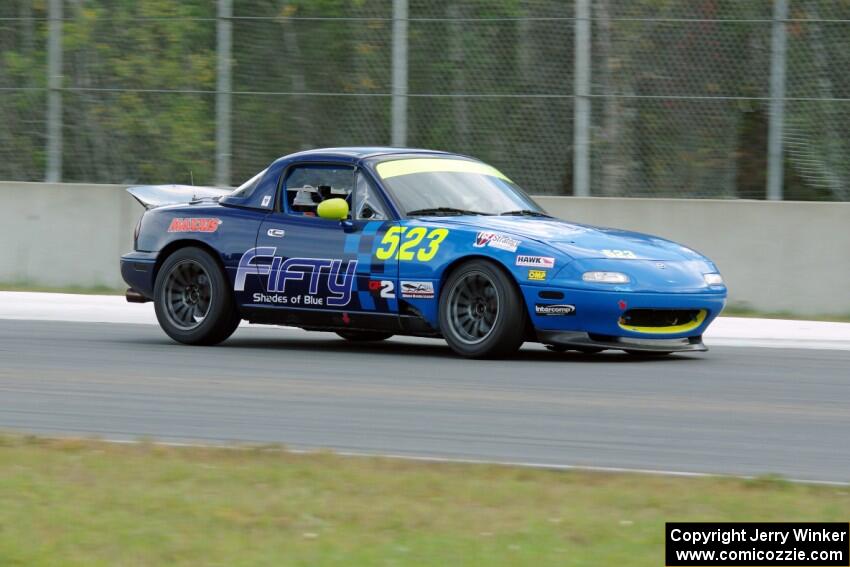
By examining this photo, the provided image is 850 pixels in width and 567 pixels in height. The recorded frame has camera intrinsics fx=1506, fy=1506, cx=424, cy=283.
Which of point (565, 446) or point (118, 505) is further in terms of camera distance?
point (565, 446)

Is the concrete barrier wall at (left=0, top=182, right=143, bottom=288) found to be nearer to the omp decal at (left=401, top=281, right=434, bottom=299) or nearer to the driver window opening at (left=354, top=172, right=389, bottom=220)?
the driver window opening at (left=354, top=172, right=389, bottom=220)

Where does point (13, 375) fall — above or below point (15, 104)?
below

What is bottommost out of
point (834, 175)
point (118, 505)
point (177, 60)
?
point (118, 505)

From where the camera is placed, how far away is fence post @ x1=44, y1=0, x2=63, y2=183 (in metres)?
17.7

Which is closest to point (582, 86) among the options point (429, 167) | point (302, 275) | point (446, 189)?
point (429, 167)

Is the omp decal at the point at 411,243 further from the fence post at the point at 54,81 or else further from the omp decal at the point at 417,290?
the fence post at the point at 54,81

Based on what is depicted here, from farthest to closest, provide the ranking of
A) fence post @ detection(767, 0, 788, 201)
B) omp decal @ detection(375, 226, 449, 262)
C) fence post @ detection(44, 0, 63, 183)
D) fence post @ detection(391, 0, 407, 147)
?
1. fence post @ detection(44, 0, 63, 183)
2. fence post @ detection(391, 0, 407, 147)
3. fence post @ detection(767, 0, 788, 201)
4. omp decal @ detection(375, 226, 449, 262)

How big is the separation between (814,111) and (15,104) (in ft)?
30.2

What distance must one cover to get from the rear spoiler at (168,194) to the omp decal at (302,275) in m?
1.05

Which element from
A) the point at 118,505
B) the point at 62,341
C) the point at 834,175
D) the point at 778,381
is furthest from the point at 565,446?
the point at 834,175

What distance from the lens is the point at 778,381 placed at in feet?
31.6

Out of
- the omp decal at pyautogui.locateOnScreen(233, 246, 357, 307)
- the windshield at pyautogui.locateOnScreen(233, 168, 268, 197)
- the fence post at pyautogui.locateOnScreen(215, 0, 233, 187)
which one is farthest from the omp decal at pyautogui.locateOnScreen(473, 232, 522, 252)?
the fence post at pyautogui.locateOnScreen(215, 0, 233, 187)

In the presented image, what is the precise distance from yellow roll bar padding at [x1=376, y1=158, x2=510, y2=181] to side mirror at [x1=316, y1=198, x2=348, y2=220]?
40 centimetres

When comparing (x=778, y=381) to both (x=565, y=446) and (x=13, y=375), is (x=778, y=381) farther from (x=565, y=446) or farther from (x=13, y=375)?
(x=13, y=375)
